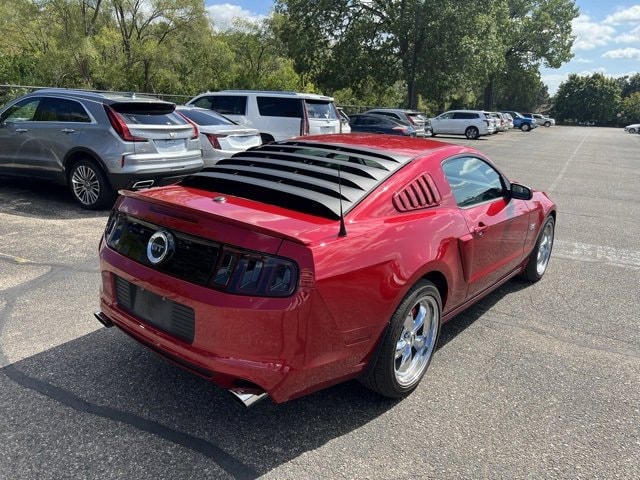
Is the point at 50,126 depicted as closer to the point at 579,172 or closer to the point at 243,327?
the point at 243,327

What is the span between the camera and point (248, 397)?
7.90ft

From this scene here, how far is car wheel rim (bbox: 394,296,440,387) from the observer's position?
305 cm

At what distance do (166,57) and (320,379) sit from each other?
30.2m

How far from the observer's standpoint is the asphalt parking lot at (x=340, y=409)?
2.49 metres

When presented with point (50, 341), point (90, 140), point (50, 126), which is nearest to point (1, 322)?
point (50, 341)

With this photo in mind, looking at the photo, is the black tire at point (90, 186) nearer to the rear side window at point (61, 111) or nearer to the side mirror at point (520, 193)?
the rear side window at point (61, 111)

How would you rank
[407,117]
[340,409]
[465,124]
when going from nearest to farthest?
[340,409]
[407,117]
[465,124]

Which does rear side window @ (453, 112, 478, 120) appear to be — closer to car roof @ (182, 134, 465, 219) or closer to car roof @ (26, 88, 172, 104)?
car roof @ (26, 88, 172, 104)

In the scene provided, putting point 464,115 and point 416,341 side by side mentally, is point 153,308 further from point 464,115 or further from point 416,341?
point 464,115

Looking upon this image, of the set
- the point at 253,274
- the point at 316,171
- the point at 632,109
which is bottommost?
the point at 253,274

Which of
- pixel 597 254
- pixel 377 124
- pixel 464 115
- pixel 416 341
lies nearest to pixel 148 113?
pixel 416 341

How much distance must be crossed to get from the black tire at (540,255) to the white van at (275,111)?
7.41 m

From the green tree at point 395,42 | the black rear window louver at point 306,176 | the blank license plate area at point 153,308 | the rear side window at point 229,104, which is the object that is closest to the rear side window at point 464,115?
the green tree at point 395,42

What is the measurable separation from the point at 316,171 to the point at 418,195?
0.68 meters
